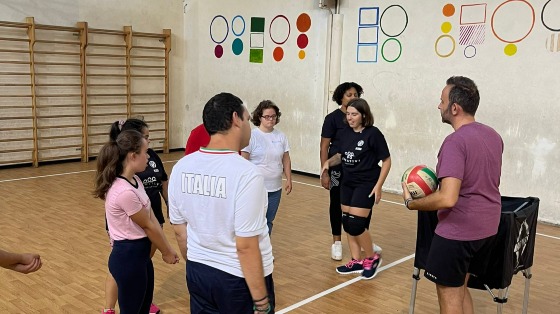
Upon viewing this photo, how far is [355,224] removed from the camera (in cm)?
409

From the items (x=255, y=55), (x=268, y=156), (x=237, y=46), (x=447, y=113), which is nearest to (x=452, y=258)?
(x=447, y=113)

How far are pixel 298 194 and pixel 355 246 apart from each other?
9.77ft

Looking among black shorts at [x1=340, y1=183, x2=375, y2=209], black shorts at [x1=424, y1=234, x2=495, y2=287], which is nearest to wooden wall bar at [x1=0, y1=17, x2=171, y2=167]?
black shorts at [x1=340, y1=183, x2=375, y2=209]

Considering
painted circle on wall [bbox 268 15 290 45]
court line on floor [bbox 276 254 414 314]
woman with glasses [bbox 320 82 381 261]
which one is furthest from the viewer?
painted circle on wall [bbox 268 15 290 45]

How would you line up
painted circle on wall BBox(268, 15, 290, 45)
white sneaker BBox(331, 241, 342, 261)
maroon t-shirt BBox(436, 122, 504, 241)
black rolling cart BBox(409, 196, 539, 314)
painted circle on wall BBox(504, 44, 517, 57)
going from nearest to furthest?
1. maroon t-shirt BBox(436, 122, 504, 241)
2. black rolling cart BBox(409, 196, 539, 314)
3. white sneaker BBox(331, 241, 342, 261)
4. painted circle on wall BBox(504, 44, 517, 57)
5. painted circle on wall BBox(268, 15, 290, 45)

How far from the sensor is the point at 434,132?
6.99 meters

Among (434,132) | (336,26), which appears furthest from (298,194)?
(336,26)

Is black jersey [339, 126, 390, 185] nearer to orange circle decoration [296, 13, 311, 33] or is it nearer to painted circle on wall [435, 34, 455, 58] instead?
painted circle on wall [435, 34, 455, 58]

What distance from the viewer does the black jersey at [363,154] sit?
13.2 ft

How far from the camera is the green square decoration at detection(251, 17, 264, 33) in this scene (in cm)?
902

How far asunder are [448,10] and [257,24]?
353 centimetres

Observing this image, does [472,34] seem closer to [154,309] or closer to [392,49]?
[392,49]

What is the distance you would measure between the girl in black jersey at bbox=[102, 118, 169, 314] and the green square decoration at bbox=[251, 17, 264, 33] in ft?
20.0

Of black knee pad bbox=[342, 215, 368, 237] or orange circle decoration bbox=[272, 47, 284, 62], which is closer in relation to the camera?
black knee pad bbox=[342, 215, 368, 237]
